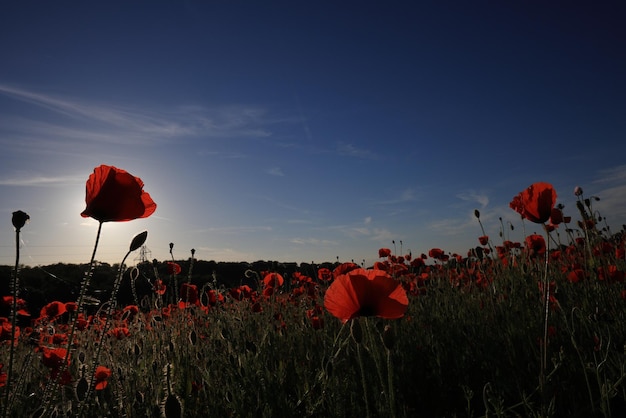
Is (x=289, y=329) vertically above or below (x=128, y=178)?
below

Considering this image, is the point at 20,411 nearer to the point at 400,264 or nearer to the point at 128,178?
the point at 128,178

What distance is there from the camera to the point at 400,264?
565 cm

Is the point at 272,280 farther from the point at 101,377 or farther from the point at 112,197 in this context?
the point at 112,197

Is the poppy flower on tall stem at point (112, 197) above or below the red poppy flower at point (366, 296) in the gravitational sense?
above

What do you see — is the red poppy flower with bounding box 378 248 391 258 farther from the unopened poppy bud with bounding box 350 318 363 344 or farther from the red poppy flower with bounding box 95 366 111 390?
the unopened poppy bud with bounding box 350 318 363 344

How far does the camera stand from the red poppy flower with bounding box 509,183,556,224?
6.86 ft

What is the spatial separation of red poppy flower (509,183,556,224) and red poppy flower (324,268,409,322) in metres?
1.01

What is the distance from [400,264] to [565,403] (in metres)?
3.19

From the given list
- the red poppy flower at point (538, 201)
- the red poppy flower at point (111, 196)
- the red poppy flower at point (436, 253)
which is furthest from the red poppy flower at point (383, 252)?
the red poppy flower at point (111, 196)

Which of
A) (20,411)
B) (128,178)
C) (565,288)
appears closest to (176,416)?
(128,178)

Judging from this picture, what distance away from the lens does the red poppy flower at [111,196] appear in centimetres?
148

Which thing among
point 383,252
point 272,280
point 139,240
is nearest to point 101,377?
point 139,240

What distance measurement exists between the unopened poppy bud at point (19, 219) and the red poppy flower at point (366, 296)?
3.11 feet

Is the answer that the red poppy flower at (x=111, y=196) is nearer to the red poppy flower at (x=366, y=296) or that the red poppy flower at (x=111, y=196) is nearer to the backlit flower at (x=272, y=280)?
the red poppy flower at (x=366, y=296)
